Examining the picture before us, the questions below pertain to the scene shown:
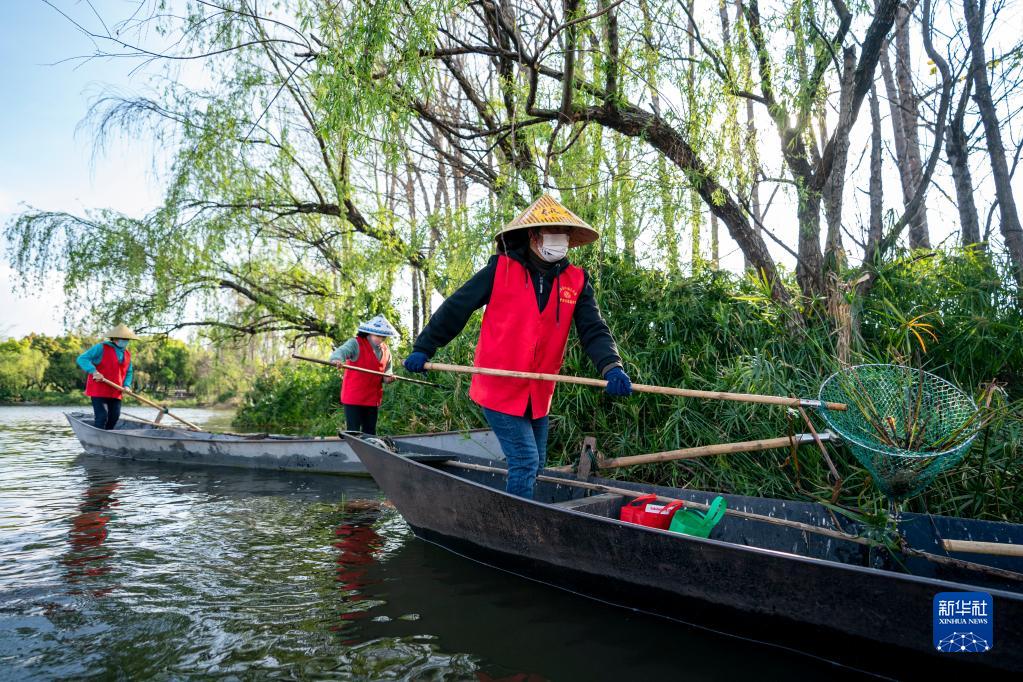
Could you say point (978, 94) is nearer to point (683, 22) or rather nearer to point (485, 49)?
point (683, 22)

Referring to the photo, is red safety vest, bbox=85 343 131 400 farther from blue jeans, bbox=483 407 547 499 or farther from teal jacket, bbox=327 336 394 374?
blue jeans, bbox=483 407 547 499

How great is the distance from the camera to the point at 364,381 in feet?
23.2

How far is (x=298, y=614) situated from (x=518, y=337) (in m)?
1.91

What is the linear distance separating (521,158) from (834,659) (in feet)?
20.5

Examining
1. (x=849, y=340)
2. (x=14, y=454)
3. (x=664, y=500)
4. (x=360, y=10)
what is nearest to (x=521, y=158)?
(x=360, y=10)

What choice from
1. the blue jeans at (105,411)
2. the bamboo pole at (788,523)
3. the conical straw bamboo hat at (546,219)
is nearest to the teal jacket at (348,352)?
the bamboo pole at (788,523)

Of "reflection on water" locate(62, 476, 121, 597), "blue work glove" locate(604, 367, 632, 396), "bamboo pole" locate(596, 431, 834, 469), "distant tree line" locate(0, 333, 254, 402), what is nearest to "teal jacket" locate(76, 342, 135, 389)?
"reflection on water" locate(62, 476, 121, 597)

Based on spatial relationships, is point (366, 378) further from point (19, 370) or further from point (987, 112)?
point (19, 370)

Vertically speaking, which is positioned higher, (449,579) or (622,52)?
(622,52)

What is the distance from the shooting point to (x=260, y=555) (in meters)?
4.28

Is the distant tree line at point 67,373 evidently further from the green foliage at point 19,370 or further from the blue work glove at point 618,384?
the blue work glove at point 618,384

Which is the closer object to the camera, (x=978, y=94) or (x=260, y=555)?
(x=260, y=555)

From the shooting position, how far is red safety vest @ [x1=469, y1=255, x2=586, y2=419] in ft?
12.8

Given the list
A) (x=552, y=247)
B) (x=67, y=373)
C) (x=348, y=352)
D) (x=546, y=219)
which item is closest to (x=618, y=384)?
(x=552, y=247)
